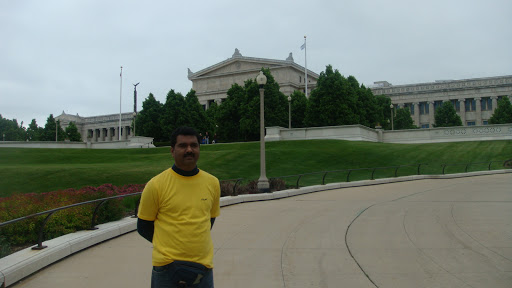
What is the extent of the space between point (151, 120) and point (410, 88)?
57488 mm

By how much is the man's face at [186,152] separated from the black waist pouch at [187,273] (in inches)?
31.6

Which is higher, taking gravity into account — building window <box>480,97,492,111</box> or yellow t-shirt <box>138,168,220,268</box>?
building window <box>480,97,492,111</box>

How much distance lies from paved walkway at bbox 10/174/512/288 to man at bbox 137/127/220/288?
299 centimetres

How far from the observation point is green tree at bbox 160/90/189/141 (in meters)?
65.2

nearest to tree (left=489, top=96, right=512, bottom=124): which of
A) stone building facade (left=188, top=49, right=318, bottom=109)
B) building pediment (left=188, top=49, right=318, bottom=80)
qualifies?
stone building facade (left=188, top=49, right=318, bottom=109)

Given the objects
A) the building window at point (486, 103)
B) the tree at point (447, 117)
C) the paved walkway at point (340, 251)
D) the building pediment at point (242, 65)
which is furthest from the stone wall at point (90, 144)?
the building window at point (486, 103)

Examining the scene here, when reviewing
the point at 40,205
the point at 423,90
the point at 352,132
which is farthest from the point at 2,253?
the point at 423,90

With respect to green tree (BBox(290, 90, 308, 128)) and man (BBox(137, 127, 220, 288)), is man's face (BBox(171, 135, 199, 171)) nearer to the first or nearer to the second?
man (BBox(137, 127, 220, 288))

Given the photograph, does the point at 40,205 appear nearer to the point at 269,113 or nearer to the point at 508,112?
the point at 269,113

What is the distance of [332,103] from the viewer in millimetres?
54844

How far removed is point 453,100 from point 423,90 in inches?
256

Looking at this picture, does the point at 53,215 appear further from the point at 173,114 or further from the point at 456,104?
the point at 456,104

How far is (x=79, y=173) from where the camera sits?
25.1m

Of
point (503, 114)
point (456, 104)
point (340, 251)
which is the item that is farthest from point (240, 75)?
point (340, 251)
